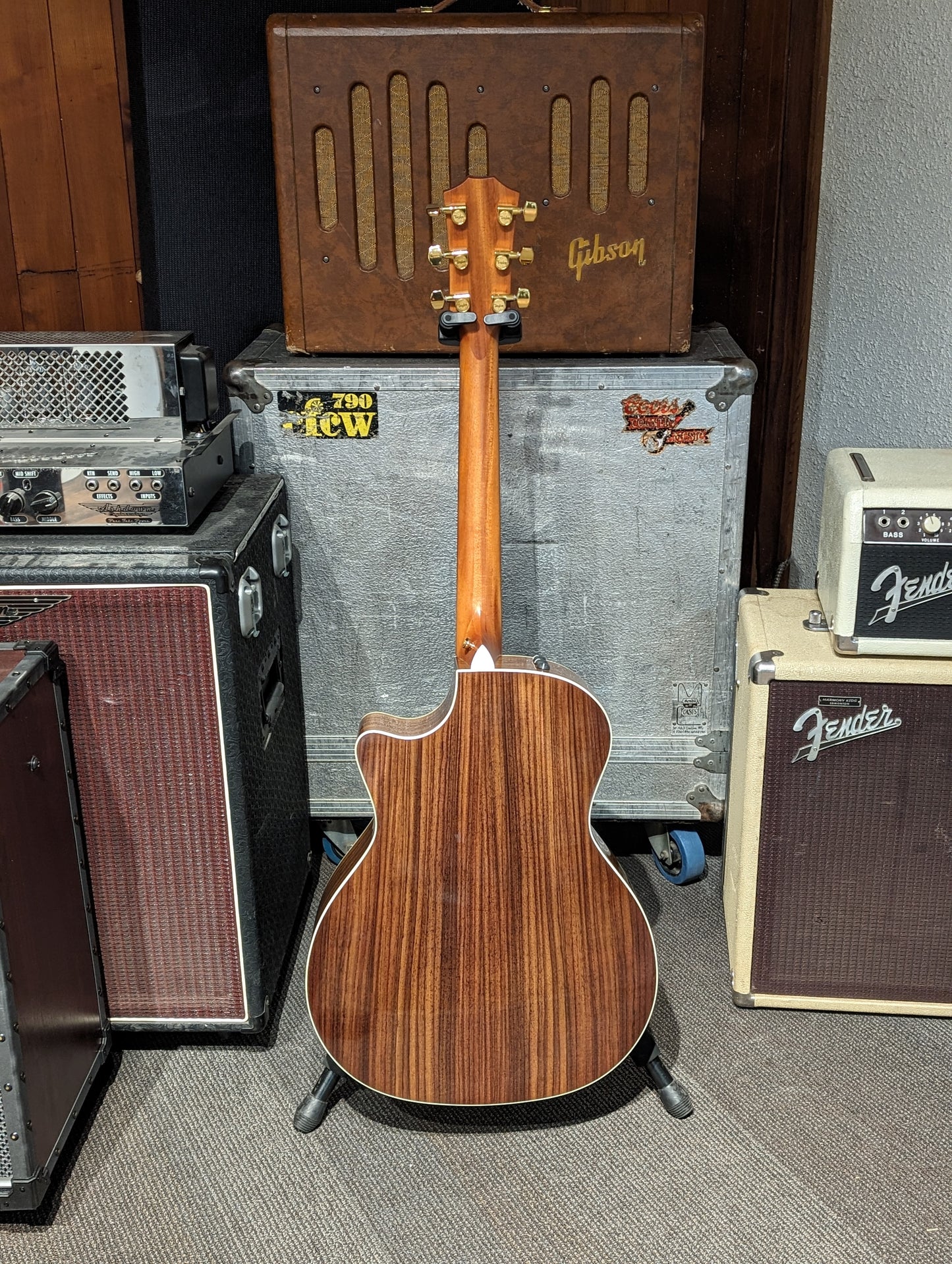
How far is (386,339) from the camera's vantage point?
70.8 inches

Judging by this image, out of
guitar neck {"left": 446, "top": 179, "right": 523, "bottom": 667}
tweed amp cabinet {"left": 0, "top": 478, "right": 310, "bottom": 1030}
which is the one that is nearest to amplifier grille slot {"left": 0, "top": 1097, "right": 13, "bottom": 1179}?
tweed amp cabinet {"left": 0, "top": 478, "right": 310, "bottom": 1030}

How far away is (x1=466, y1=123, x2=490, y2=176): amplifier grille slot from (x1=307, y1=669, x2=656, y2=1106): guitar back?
29.5 inches

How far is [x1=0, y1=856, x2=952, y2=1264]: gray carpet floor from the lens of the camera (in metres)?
1.45

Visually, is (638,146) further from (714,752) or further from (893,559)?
(714,752)

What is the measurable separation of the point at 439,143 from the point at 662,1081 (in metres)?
1.32

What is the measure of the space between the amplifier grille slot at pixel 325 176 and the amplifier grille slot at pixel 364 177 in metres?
0.03

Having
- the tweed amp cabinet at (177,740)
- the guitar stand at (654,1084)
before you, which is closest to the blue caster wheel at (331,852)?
the tweed amp cabinet at (177,740)

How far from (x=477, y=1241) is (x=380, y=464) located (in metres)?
1.07

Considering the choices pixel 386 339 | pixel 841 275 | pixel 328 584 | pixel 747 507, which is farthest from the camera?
pixel 747 507

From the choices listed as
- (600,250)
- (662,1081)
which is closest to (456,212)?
(600,250)

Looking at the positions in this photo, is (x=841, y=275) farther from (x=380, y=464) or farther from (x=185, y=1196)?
(x=185, y=1196)

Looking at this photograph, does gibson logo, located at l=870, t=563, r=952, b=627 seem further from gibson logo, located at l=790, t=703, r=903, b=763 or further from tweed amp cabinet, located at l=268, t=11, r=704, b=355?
tweed amp cabinet, located at l=268, t=11, r=704, b=355

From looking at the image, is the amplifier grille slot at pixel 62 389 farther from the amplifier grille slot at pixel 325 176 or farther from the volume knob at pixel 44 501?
the amplifier grille slot at pixel 325 176

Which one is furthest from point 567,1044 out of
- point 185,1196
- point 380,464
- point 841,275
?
point 841,275
